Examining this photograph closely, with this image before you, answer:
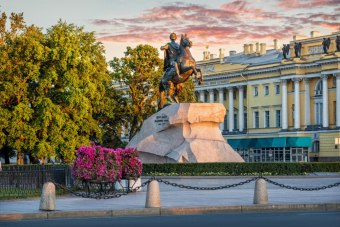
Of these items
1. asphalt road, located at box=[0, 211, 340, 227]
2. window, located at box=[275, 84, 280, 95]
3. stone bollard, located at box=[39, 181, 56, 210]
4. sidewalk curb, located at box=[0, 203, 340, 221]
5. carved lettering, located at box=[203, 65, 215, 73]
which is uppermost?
carved lettering, located at box=[203, 65, 215, 73]

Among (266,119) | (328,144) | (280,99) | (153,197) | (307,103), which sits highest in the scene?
(280,99)

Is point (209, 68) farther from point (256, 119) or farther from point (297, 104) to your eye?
point (297, 104)

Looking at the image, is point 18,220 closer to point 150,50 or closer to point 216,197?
point 216,197

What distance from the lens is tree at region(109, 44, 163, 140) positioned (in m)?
68.9

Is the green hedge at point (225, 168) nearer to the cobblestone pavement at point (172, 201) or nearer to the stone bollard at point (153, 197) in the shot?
the cobblestone pavement at point (172, 201)

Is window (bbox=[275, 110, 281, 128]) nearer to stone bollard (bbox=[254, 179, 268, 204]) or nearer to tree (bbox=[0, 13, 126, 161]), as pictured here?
tree (bbox=[0, 13, 126, 161])

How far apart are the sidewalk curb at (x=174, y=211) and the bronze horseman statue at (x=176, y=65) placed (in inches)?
633

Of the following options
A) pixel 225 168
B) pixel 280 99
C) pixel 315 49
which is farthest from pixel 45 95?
pixel 280 99

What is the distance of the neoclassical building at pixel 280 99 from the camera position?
103m

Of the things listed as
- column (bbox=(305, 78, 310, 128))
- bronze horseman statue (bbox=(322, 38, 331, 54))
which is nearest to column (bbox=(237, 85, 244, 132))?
column (bbox=(305, 78, 310, 128))

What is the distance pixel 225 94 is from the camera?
414ft

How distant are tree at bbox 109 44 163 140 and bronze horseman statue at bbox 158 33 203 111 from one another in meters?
30.4

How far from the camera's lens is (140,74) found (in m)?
69.6

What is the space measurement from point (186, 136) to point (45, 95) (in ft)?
75.9
